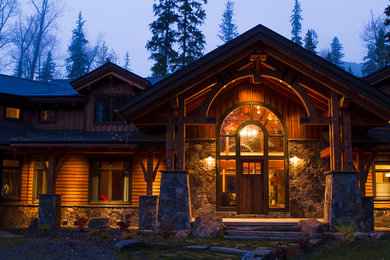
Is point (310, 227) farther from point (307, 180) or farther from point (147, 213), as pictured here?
point (147, 213)

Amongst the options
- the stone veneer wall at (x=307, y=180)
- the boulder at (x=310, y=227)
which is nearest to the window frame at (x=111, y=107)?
the stone veneer wall at (x=307, y=180)

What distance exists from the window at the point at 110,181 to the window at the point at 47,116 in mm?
2914

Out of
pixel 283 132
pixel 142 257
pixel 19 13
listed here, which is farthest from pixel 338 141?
pixel 19 13

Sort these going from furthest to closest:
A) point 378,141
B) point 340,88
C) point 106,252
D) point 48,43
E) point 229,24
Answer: point 229,24 → point 48,43 → point 378,141 → point 340,88 → point 106,252

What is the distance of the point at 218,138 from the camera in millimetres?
15070

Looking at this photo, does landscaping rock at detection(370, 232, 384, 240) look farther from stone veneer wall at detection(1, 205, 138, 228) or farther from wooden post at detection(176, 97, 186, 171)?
stone veneer wall at detection(1, 205, 138, 228)

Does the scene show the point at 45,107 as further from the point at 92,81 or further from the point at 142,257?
the point at 142,257

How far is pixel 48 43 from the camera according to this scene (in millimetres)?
35688

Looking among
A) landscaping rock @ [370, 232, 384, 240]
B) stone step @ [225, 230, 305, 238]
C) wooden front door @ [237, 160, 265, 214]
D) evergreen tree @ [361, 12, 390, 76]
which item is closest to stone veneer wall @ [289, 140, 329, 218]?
wooden front door @ [237, 160, 265, 214]

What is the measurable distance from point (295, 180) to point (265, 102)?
3.03 metres

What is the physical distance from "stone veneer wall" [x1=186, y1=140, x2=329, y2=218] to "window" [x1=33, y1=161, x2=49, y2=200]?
6086mm

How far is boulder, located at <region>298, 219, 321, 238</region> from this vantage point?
1103 centimetres

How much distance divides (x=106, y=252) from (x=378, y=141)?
409 inches

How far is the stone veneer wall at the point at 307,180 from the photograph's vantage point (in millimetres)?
14570
